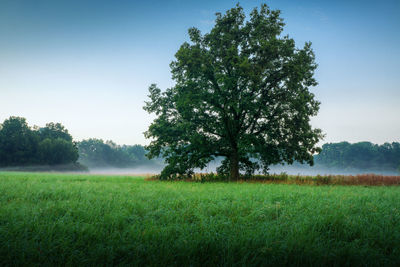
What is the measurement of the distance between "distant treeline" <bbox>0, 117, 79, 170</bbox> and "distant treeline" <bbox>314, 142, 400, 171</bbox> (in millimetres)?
122909

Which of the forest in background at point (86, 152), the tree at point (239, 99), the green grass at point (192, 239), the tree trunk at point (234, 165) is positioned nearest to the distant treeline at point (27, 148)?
the forest in background at point (86, 152)

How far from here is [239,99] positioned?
17.0 meters

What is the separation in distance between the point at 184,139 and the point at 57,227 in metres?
15.7

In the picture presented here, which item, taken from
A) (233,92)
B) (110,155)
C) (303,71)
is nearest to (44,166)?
(110,155)

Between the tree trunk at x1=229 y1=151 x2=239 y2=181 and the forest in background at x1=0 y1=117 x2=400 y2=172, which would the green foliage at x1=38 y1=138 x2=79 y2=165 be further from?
the tree trunk at x1=229 y1=151 x2=239 y2=181

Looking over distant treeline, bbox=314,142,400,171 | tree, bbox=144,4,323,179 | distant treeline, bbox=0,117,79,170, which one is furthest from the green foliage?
distant treeline, bbox=314,142,400,171

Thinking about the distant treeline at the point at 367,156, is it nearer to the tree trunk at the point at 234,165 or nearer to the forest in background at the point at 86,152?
the forest in background at the point at 86,152

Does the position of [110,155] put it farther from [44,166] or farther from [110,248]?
[110,248]

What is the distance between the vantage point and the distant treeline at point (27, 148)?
2456 inches

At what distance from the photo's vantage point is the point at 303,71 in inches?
700

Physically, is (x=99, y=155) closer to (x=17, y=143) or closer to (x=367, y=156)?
(x=17, y=143)

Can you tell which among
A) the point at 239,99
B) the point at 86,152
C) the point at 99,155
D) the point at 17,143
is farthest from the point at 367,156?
the point at 86,152

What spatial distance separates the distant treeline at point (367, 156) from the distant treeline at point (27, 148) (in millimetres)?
122909

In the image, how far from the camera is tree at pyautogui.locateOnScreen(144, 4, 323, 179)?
17.5m
